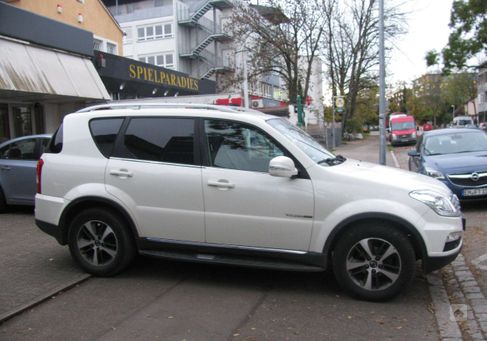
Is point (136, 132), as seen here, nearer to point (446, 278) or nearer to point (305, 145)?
point (305, 145)

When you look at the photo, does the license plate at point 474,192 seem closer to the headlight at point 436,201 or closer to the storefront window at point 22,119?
the headlight at point 436,201

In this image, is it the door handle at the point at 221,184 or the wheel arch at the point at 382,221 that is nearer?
the wheel arch at the point at 382,221

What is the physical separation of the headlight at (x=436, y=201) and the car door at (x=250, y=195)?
100cm

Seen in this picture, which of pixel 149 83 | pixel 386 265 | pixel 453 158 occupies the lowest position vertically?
pixel 386 265

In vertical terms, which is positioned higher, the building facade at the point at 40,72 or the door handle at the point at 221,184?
the building facade at the point at 40,72

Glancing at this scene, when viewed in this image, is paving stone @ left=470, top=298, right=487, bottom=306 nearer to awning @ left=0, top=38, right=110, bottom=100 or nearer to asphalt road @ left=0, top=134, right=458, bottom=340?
asphalt road @ left=0, top=134, right=458, bottom=340

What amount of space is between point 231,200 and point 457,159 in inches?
242

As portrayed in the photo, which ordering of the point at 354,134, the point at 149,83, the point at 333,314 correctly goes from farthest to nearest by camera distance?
the point at 354,134 → the point at 149,83 → the point at 333,314

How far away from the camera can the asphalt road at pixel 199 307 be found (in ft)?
13.6

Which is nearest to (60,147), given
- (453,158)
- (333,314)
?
(333,314)

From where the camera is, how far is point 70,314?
4566mm

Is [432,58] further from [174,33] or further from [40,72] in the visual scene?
[174,33]

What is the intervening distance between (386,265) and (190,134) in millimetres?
2388

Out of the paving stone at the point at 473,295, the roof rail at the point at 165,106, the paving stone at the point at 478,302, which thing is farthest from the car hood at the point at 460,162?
the roof rail at the point at 165,106
